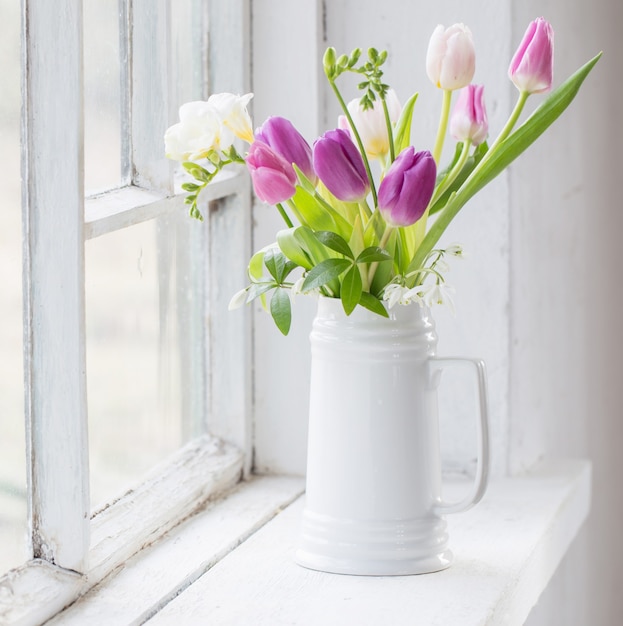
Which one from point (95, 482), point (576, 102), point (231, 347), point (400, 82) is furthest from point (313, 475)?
point (576, 102)

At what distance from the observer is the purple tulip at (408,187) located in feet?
2.28

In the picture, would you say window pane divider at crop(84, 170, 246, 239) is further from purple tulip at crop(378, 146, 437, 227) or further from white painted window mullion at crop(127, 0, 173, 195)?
purple tulip at crop(378, 146, 437, 227)

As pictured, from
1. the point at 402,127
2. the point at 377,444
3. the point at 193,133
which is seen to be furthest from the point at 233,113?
the point at 377,444

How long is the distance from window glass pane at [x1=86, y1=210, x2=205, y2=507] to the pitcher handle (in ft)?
0.94

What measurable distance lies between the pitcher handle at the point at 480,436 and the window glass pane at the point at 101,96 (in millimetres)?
320

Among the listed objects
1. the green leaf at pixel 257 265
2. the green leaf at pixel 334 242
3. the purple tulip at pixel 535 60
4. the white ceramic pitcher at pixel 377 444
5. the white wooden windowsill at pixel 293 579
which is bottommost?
the white wooden windowsill at pixel 293 579

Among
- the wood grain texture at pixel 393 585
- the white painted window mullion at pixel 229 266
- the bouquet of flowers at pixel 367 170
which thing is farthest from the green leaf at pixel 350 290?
the white painted window mullion at pixel 229 266

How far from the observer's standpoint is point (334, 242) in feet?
2.40

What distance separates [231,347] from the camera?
1.08 meters

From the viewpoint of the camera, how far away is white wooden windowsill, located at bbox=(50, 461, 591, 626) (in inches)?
28.1

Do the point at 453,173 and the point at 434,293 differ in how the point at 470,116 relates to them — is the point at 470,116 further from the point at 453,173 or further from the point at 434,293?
the point at 434,293

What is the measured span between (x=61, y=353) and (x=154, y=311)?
0.24 metres

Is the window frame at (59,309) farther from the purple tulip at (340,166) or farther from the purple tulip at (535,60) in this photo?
the purple tulip at (535,60)

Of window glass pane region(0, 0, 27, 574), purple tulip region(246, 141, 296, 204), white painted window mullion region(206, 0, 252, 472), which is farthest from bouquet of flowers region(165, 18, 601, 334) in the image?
white painted window mullion region(206, 0, 252, 472)
